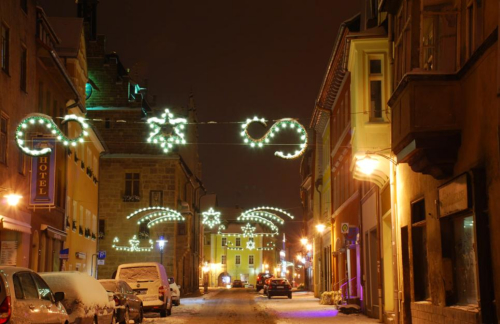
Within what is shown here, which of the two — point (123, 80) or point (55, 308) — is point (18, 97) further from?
point (123, 80)

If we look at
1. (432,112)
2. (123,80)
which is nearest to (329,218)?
(123,80)

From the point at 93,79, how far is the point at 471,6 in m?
50.7

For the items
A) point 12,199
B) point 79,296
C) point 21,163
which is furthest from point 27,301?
point 21,163

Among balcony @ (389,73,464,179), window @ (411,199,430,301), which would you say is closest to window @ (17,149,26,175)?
window @ (411,199,430,301)

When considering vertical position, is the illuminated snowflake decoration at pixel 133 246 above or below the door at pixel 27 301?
above

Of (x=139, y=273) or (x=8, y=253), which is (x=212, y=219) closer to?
(x=139, y=273)

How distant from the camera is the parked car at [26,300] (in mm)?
11453

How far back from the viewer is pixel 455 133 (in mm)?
13820

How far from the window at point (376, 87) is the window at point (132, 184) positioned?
4078 centimetres

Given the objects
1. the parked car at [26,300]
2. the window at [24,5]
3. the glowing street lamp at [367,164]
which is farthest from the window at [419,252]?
the window at [24,5]

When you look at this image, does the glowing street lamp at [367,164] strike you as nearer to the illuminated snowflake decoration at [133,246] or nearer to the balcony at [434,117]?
the balcony at [434,117]

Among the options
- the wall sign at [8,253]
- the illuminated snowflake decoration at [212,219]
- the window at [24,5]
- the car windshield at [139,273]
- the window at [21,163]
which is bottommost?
the car windshield at [139,273]

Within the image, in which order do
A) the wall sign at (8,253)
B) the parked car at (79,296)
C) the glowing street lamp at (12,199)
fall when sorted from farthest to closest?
the wall sign at (8,253) < the glowing street lamp at (12,199) < the parked car at (79,296)

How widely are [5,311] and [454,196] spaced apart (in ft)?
26.2
